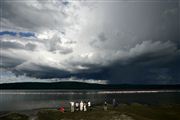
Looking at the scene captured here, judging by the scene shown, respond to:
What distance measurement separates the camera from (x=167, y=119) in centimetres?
4194

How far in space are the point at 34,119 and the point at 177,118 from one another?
30717 mm

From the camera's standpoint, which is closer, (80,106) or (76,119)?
(76,119)

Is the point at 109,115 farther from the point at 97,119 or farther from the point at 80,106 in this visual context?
the point at 80,106

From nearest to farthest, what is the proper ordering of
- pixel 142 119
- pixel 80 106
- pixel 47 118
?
pixel 142 119
pixel 47 118
pixel 80 106

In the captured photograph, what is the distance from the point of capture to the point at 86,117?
43312 millimetres

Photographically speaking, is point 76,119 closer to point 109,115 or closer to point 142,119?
point 109,115

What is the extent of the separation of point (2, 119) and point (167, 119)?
36.5 meters

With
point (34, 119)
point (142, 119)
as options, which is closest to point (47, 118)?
point (34, 119)

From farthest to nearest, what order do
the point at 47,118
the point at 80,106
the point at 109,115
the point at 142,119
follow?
the point at 80,106
the point at 47,118
the point at 109,115
the point at 142,119

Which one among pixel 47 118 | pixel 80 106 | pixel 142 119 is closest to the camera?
pixel 142 119

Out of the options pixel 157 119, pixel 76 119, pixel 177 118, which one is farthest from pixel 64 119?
pixel 177 118

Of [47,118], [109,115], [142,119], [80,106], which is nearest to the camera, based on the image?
[142,119]

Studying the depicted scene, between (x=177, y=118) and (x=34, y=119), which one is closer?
(x=177, y=118)

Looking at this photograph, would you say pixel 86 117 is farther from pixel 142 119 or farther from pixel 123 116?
pixel 142 119
